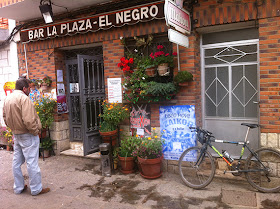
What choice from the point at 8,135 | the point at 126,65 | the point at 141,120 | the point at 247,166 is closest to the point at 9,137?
the point at 8,135

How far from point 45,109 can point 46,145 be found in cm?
99

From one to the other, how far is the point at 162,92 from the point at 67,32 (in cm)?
314

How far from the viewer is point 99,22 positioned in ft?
19.3

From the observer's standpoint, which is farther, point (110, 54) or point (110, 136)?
point (110, 54)

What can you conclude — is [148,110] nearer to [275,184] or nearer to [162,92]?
[162,92]

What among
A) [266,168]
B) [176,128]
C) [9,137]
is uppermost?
[176,128]

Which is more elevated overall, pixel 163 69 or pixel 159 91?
pixel 163 69

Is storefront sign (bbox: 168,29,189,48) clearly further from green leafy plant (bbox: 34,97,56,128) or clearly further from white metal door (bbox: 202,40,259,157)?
green leafy plant (bbox: 34,97,56,128)

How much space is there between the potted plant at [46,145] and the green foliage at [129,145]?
246cm

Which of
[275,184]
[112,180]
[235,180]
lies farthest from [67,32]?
[275,184]

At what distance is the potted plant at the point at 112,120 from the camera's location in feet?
18.0

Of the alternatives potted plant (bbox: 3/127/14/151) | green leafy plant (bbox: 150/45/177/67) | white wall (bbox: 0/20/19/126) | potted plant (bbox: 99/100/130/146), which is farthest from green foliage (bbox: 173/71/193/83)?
potted plant (bbox: 3/127/14/151)

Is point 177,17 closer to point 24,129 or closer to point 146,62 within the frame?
point 146,62

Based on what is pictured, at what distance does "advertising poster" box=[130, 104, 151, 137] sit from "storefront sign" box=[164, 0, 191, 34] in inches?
73.2
